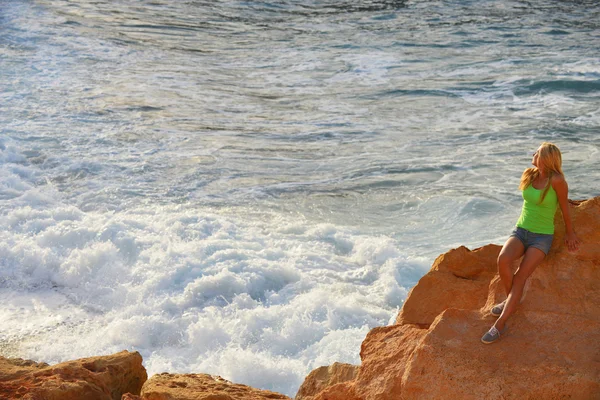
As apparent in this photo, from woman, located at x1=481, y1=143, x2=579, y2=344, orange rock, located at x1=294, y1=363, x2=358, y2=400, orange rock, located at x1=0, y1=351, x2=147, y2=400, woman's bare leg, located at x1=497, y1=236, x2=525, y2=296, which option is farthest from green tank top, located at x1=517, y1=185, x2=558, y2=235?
orange rock, located at x1=0, y1=351, x2=147, y2=400

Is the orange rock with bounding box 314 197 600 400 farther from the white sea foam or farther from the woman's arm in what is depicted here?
the white sea foam

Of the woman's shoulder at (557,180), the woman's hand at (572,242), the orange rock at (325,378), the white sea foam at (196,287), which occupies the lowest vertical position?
Answer: the white sea foam at (196,287)

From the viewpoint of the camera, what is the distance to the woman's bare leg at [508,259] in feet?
14.3

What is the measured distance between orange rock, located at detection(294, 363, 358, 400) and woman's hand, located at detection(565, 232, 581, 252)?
1588 mm

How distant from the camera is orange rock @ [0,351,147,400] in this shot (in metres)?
4.72

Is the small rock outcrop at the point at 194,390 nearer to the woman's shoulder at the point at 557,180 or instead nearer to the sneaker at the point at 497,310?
the sneaker at the point at 497,310

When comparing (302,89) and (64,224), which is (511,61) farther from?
(64,224)

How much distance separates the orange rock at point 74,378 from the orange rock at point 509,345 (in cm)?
149

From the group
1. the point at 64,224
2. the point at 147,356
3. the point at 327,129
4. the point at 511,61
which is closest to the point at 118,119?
the point at 327,129

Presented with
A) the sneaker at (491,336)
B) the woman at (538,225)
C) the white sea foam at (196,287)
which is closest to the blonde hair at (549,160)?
the woman at (538,225)

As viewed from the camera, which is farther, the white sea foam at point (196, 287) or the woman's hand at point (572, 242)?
the white sea foam at point (196, 287)

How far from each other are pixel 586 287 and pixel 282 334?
3.88 meters

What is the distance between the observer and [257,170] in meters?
12.8

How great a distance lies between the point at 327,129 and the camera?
1496cm
